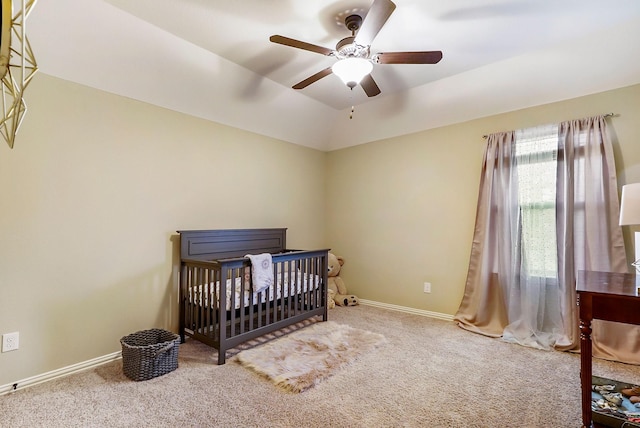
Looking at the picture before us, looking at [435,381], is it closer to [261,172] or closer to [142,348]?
[142,348]

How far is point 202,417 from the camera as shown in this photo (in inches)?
72.1

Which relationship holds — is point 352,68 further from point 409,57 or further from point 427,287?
point 427,287

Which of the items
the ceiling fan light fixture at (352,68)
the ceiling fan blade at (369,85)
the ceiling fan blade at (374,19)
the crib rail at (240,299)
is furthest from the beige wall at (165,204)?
the ceiling fan blade at (374,19)

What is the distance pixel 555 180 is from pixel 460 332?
173cm

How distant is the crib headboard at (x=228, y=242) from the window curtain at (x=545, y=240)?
2.28 m

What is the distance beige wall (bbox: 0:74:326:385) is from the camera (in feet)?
7.21

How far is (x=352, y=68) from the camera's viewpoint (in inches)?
83.7

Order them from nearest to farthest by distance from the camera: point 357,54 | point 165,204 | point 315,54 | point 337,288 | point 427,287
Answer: point 357,54 < point 315,54 < point 165,204 < point 427,287 < point 337,288

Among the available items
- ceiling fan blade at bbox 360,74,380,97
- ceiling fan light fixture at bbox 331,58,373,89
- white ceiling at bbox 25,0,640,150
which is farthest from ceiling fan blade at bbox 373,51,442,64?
white ceiling at bbox 25,0,640,150

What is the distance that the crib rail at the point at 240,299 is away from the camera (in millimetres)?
2588

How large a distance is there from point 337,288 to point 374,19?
3351 mm

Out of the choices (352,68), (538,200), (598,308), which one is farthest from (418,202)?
(598,308)

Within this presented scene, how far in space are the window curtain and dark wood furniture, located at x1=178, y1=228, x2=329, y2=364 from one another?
1725 mm

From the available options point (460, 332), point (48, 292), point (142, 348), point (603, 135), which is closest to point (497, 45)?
point (603, 135)
